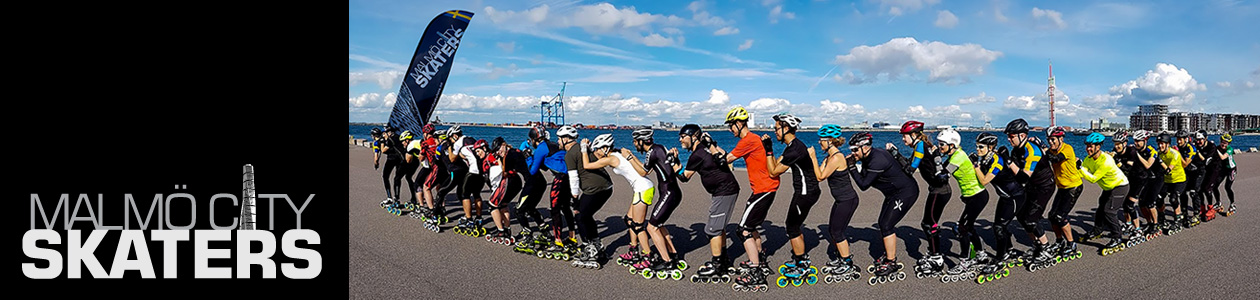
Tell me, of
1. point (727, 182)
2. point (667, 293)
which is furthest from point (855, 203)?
point (667, 293)

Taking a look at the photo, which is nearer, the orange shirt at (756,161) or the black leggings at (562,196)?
the orange shirt at (756,161)

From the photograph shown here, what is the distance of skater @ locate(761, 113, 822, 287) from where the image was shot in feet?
22.2

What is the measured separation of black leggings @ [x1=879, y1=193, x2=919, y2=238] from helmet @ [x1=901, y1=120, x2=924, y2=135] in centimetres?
74

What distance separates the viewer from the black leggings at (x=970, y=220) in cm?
730

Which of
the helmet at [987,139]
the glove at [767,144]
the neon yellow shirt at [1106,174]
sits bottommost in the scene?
the neon yellow shirt at [1106,174]

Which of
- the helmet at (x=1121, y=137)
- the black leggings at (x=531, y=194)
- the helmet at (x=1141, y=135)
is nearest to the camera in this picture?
the black leggings at (x=531, y=194)

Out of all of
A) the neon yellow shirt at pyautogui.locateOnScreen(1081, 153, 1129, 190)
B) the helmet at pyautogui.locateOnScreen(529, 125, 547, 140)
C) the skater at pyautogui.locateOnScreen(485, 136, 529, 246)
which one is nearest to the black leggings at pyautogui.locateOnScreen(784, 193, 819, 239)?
the helmet at pyautogui.locateOnScreen(529, 125, 547, 140)

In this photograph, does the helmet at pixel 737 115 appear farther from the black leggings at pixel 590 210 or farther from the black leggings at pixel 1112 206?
the black leggings at pixel 1112 206

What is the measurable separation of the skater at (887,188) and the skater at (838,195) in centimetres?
20

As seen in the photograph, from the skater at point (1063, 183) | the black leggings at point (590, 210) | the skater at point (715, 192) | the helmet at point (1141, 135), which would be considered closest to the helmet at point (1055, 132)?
the skater at point (1063, 183)

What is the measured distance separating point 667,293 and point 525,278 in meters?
1.62

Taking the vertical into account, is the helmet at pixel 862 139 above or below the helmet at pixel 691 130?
below

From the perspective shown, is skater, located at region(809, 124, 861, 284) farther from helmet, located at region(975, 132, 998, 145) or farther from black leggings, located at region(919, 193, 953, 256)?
helmet, located at region(975, 132, 998, 145)
